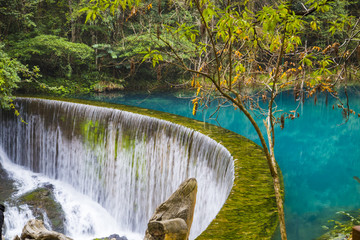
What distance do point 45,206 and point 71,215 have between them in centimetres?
66

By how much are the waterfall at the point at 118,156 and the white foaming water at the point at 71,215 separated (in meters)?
0.18

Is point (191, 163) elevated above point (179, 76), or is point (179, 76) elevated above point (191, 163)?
point (179, 76)

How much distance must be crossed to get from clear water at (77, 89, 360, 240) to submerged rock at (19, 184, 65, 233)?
3956mm

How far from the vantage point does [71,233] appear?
7480 mm

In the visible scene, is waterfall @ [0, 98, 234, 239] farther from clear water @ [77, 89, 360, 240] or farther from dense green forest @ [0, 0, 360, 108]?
dense green forest @ [0, 0, 360, 108]

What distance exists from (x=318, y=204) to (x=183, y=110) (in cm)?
791

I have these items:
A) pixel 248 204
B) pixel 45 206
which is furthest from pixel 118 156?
pixel 248 204

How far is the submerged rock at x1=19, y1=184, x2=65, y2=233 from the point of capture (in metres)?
7.50

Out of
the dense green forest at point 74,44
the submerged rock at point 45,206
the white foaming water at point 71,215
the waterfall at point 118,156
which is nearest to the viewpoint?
the waterfall at point 118,156

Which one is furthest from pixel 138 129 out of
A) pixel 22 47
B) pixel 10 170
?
pixel 22 47

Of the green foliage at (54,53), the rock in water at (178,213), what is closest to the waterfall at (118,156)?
the rock in water at (178,213)

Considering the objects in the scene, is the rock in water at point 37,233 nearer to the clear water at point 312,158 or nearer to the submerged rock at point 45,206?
the clear water at point 312,158

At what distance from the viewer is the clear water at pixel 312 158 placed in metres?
4.44

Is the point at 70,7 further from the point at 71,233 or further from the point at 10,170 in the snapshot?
the point at 71,233
